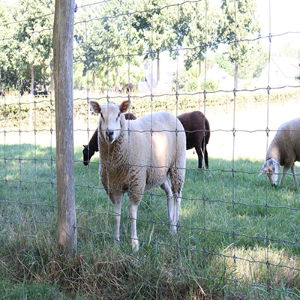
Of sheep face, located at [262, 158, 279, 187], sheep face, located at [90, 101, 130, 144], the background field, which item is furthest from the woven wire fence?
sheep face, located at [262, 158, 279, 187]

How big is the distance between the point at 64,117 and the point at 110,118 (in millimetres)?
519

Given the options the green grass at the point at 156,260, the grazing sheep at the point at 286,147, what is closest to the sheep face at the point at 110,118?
the green grass at the point at 156,260

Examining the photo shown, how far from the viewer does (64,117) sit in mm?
3629

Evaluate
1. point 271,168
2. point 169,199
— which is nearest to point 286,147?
point 271,168

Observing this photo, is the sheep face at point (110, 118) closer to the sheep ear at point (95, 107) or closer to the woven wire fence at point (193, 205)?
the sheep ear at point (95, 107)

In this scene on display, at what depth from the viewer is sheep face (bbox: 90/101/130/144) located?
3949 millimetres

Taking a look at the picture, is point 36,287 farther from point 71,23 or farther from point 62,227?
point 71,23

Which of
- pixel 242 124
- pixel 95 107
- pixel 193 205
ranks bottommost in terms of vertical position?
pixel 193 205

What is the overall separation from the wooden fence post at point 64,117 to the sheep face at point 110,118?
1.36 ft

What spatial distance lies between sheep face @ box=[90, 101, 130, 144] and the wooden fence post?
0.41 m

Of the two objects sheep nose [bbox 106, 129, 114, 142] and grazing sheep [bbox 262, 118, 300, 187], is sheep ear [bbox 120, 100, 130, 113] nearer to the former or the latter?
sheep nose [bbox 106, 129, 114, 142]

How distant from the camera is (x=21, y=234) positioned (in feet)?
12.8

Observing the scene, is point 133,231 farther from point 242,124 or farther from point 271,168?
point 242,124

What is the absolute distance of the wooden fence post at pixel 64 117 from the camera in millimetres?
3605
